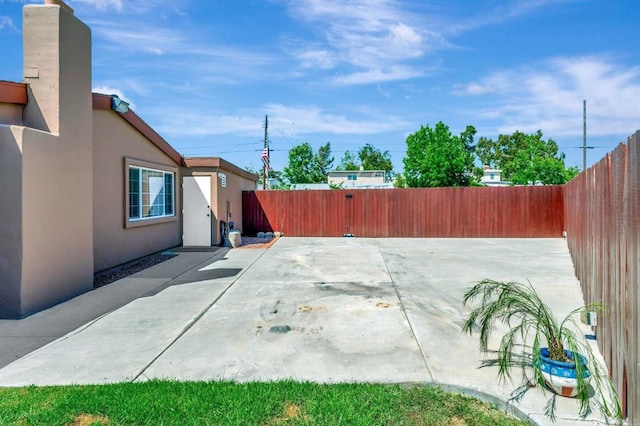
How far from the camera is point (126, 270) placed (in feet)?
27.5

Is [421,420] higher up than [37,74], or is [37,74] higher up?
[37,74]

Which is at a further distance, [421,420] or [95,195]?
[95,195]

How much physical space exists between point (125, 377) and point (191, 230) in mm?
9206

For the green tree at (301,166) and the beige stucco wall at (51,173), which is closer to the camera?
the beige stucco wall at (51,173)

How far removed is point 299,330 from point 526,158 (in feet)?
154

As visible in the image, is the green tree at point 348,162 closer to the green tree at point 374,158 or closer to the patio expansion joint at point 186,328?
the green tree at point 374,158

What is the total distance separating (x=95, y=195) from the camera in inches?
302

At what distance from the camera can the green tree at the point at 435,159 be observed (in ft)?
117

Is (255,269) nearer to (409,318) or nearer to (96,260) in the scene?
(96,260)

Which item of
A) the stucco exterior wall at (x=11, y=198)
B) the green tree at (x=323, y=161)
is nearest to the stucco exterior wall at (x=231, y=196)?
the stucco exterior wall at (x=11, y=198)

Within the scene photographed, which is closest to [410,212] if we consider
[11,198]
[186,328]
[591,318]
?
[591,318]

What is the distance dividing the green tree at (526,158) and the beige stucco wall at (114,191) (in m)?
39.8

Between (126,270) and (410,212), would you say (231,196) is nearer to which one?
(126,270)

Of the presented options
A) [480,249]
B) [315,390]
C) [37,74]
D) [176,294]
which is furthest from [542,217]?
[37,74]
